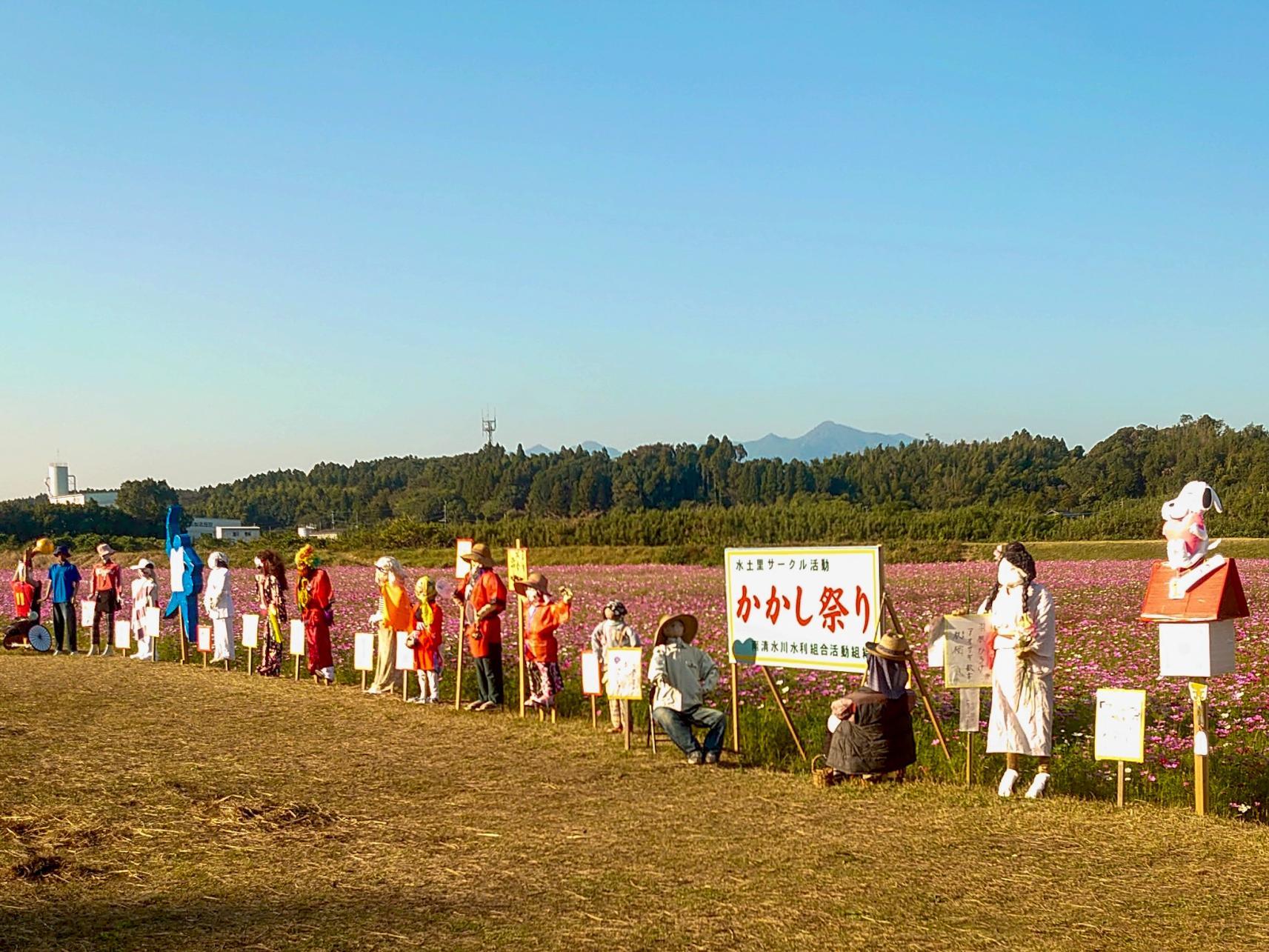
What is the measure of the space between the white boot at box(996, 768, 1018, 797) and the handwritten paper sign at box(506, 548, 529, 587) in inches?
228

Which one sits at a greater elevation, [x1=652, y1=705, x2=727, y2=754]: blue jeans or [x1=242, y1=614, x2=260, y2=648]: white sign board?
[x1=242, y1=614, x2=260, y2=648]: white sign board

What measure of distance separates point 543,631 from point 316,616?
14.4 ft

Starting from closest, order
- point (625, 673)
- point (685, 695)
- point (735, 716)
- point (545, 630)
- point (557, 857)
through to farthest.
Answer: point (557, 857), point (685, 695), point (735, 716), point (625, 673), point (545, 630)

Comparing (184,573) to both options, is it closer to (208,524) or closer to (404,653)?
(404,653)

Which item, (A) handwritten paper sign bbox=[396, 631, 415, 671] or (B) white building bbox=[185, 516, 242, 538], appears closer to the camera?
(A) handwritten paper sign bbox=[396, 631, 415, 671]

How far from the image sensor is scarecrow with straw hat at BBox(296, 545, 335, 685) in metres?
15.2

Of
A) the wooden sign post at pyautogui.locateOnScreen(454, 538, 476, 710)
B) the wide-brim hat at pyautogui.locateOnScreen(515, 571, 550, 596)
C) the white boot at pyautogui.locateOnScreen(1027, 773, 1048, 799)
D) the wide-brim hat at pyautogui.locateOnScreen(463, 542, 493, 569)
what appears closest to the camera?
the white boot at pyautogui.locateOnScreen(1027, 773, 1048, 799)

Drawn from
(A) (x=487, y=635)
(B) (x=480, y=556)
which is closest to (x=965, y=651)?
(A) (x=487, y=635)

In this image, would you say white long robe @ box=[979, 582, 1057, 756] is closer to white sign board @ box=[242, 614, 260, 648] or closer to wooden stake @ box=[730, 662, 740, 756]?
wooden stake @ box=[730, 662, 740, 756]

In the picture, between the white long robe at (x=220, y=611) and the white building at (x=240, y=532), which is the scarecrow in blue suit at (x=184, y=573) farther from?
the white building at (x=240, y=532)

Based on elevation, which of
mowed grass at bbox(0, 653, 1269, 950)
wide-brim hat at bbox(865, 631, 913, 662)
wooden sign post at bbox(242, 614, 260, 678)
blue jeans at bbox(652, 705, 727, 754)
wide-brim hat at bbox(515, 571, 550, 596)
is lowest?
mowed grass at bbox(0, 653, 1269, 950)

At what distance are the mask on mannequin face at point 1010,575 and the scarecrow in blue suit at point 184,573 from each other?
13495 millimetres

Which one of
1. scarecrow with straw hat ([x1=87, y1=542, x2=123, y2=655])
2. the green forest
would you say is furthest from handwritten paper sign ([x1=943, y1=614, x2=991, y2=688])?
the green forest

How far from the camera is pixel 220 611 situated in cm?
1677
